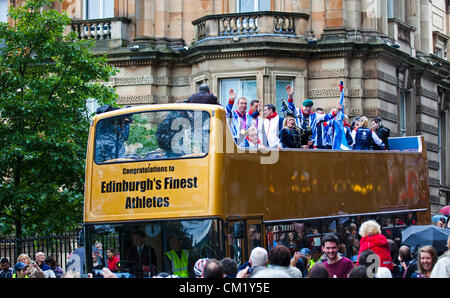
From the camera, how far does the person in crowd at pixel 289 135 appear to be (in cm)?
1766

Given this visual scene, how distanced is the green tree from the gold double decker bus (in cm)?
722

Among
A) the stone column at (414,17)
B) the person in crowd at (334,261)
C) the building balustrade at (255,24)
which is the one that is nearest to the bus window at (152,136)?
the person in crowd at (334,261)

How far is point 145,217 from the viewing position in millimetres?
14828

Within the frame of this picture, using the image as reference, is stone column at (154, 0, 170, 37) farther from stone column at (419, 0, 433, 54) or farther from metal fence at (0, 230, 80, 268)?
stone column at (419, 0, 433, 54)

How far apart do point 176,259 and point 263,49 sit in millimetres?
15283

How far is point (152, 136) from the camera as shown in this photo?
15117 mm

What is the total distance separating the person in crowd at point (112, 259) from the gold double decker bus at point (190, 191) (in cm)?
7

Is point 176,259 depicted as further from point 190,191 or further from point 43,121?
point 43,121

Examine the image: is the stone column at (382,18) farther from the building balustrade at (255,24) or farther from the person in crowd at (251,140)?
the person in crowd at (251,140)

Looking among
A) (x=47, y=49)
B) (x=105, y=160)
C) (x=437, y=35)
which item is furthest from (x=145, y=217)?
(x=437, y=35)

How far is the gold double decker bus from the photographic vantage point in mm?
14367

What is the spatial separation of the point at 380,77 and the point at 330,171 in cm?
1347
